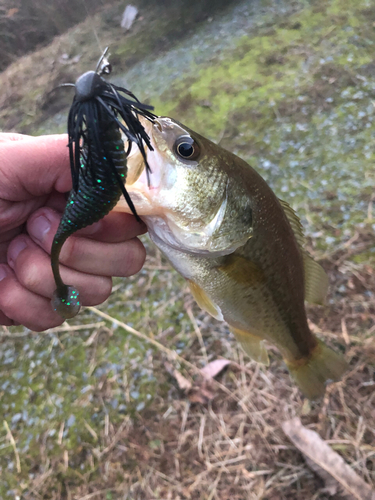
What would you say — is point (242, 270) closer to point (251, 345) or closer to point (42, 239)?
point (251, 345)

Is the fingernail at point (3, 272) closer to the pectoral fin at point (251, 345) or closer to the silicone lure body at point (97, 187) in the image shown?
the silicone lure body at point (97, 187)

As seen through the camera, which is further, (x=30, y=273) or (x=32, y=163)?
(x=30, y=273)

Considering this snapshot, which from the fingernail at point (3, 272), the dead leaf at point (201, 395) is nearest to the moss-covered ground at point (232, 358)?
the dead leaf at point (201, 395)

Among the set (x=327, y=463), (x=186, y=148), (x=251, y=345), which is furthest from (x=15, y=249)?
(x=327, y=463)

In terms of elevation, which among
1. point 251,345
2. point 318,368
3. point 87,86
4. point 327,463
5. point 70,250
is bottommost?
point 327,463

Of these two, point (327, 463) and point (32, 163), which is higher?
point (32, 163)
